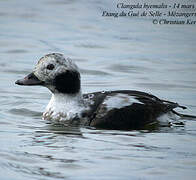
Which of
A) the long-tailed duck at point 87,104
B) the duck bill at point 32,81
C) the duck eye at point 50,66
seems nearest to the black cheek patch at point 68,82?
the long-tailed duck at point 87,104

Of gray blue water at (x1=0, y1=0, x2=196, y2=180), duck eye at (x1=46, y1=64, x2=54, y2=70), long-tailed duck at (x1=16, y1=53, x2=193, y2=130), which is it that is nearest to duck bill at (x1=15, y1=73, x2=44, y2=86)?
long-tailed duck at (x1=16, y1=53, x2=193, y2=130)

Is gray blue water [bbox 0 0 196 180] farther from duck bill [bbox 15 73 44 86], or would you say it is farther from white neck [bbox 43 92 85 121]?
duck bill [bbox 15 73 44 86]

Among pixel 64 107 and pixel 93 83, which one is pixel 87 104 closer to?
pixel 64 107

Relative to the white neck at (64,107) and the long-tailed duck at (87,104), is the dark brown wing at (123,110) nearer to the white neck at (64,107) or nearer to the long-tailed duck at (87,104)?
→ the long-tailed duck at (87,104)

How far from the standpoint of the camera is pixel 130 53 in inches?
650

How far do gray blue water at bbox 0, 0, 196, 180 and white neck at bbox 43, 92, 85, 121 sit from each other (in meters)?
0.21

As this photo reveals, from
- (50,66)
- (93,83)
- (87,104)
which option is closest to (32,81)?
(50,66)

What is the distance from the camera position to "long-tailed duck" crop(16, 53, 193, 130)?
932 cm

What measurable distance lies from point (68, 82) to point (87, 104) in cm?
40

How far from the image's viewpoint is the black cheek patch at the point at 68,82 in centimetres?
975

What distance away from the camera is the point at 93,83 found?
13312 millimetres

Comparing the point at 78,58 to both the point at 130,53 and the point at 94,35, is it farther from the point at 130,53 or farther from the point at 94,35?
the point at 94,35

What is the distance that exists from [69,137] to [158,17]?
11581 millimetres

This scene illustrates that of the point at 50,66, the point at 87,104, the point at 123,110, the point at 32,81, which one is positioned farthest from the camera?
the point at 32,81
